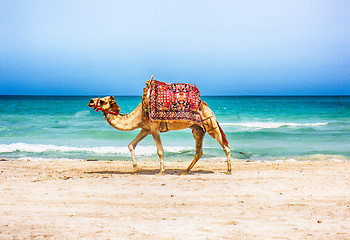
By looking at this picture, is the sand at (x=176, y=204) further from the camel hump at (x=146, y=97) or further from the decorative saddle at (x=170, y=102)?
the camel hump at (x=146, y=97)

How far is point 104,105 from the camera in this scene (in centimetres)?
841

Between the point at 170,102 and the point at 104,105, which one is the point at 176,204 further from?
the point at 104,105

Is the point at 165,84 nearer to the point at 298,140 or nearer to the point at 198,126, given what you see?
the point at 198,126

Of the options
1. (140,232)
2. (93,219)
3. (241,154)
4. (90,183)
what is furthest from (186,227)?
(241,154)

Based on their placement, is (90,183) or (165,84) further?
(165,84)

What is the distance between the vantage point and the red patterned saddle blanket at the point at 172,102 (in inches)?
327

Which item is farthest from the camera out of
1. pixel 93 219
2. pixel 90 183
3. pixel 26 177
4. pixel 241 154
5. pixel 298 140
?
pixel 298 140

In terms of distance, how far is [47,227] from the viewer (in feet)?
16.3

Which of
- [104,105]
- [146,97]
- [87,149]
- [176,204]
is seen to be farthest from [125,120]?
[87,149]

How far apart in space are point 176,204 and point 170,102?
9.16ft

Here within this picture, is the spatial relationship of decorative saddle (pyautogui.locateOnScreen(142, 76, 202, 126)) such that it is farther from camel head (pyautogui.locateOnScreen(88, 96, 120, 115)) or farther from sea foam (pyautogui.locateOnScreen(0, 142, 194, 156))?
sea foam (pyautogui.locateOnScreen(0, 142, 194, 156))

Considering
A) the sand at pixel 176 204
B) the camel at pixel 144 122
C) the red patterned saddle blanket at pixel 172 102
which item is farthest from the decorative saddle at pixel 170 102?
the sand at pixel 176 204

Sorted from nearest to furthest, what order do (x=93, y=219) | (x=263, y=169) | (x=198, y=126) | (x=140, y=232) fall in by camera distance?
(x=140, y=232) < (x=93, y=219) < (x=198, y=126) < (x=263, y=169)

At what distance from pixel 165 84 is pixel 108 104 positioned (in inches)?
52.8
